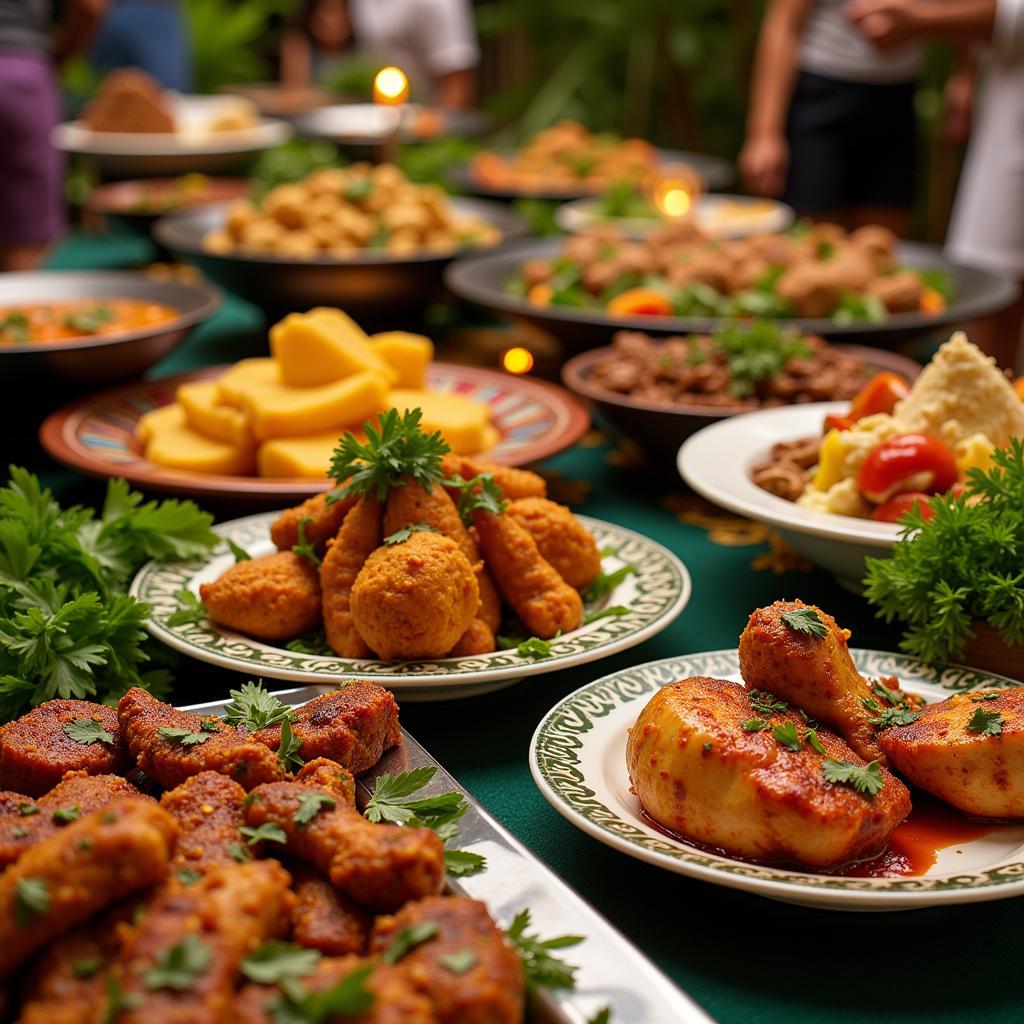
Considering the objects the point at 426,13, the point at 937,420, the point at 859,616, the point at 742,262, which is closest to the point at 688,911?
the point at 859,616

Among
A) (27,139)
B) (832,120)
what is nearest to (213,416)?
(27,139)

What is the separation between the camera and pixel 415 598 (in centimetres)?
153

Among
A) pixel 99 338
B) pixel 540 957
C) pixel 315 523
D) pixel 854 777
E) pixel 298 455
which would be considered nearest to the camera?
pixel 540 957

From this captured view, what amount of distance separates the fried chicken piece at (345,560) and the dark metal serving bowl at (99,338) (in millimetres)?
1240

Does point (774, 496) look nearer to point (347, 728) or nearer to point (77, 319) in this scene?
point (347, 728)

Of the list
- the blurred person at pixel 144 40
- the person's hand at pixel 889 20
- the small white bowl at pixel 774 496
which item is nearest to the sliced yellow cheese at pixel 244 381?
the small white bowl at pixel 774 496

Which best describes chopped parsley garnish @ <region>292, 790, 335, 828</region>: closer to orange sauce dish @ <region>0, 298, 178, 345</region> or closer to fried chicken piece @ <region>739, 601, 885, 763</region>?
fried chicken piece @ <region>739, 601, 885, 763</region>

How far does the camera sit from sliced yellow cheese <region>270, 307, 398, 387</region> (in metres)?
2.37

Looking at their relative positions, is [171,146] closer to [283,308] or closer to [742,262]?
[283,308]

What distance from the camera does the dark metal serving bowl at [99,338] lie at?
8.64 ft

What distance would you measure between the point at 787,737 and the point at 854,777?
3.0 inches

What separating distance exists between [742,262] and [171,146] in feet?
9.39

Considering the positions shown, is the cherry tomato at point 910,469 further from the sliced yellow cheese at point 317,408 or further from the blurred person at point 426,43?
the blurred person at point 426,43

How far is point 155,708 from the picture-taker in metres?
1.34
